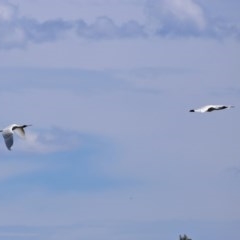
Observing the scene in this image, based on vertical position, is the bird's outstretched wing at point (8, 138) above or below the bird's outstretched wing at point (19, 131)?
below

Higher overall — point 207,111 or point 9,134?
point 9,134

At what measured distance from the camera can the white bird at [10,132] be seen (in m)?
110

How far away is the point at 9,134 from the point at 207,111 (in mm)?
28644

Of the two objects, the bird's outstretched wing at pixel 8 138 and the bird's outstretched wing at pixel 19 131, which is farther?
the bird's outstretched wing at pixel 19 131

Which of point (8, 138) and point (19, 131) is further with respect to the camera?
point (19, 131)

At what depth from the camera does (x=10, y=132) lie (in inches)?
4402

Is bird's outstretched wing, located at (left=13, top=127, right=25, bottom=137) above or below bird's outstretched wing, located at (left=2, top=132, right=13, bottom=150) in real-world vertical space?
above

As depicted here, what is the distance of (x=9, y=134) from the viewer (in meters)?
112

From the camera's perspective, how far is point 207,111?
3642 inches

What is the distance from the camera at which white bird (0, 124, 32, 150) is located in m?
110

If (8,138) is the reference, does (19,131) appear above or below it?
above

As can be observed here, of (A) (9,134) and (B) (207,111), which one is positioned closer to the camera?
(B) (207,111)

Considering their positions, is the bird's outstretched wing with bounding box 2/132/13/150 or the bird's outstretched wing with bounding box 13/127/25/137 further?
the bird's outstretched wing with bounding box 13/127/25/137
